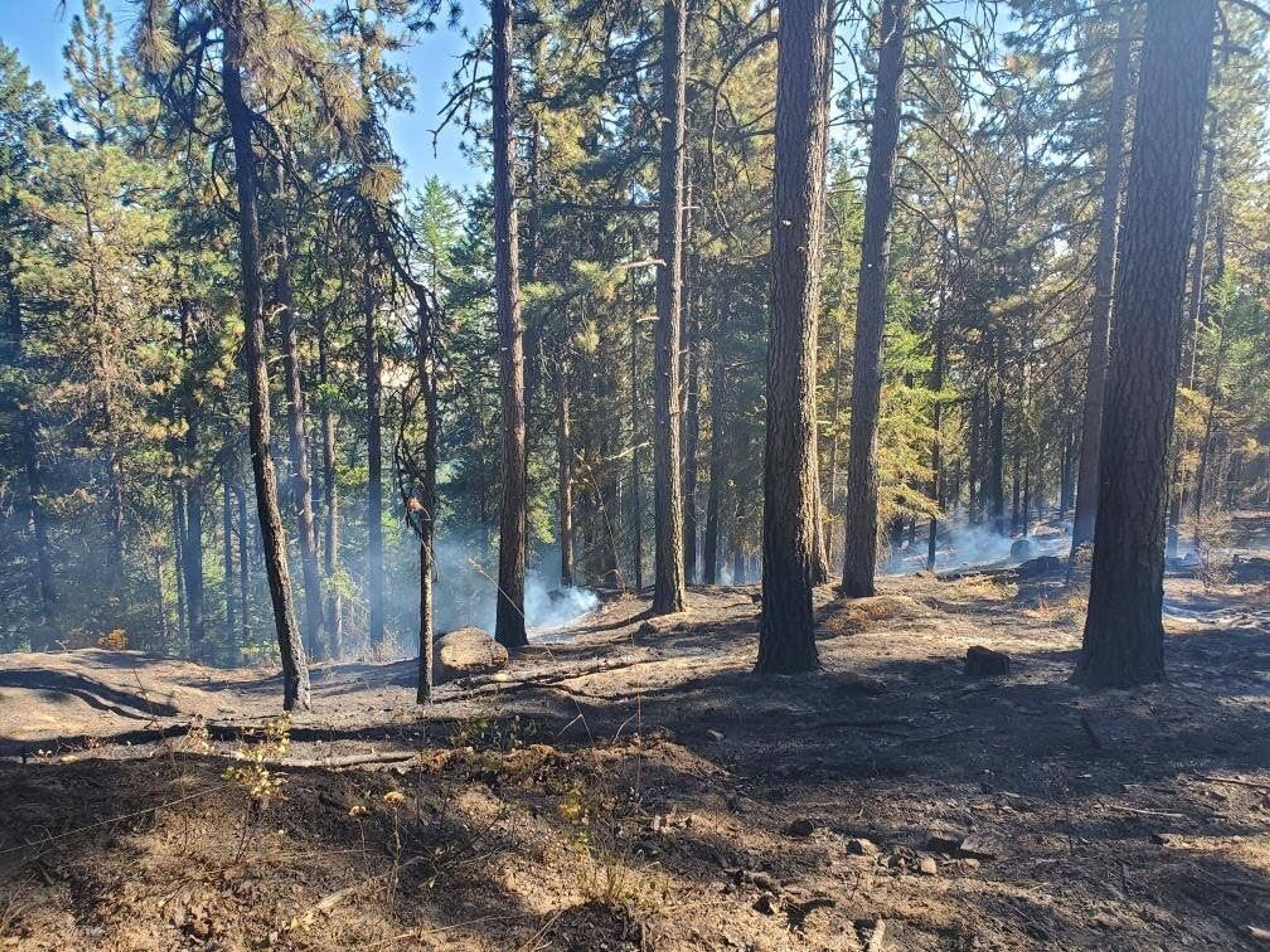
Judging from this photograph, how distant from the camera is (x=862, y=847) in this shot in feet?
12.5

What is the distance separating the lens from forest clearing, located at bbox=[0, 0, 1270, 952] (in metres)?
3.28

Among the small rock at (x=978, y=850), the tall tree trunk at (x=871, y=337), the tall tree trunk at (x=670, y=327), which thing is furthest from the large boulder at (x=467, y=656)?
the small rock at (x=978, y=850)

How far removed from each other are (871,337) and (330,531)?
62.0 feet

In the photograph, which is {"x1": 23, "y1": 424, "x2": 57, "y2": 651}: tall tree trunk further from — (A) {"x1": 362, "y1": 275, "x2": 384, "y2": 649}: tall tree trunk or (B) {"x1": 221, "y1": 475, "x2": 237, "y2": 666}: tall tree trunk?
(A) {"x1": 362, "y1": 275, "x2": 384, "y2": 649}: tall tree trunk

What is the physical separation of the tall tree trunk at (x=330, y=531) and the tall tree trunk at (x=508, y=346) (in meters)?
9.83

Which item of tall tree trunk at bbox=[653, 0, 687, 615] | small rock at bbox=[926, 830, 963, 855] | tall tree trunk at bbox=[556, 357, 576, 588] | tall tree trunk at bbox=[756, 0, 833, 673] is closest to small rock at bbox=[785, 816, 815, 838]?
small rock at bbox=[926, 830, 963, 855]

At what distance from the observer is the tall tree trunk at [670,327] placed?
12.1 meters

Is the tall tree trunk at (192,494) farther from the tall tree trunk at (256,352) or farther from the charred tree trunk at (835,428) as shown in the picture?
the charred tree trunk at (835,428)

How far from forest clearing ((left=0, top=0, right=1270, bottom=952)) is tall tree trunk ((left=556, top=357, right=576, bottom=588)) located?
7.4 inches

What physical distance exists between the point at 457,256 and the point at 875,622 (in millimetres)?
18961

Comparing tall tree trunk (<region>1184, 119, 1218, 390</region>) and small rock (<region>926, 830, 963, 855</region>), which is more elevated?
tall tree trunk (<region>1184, 119, 1218, 390</region>)

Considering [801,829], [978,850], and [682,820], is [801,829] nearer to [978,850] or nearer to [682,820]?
[682,820]

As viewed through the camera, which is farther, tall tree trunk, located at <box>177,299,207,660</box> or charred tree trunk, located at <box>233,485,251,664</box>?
charred tree trunk, located at <box>233,485,251,664</box>

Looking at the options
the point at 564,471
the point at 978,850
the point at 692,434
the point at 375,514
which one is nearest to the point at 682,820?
the point at 978,850
